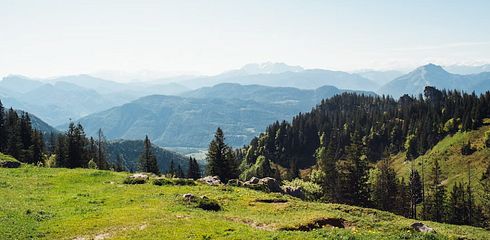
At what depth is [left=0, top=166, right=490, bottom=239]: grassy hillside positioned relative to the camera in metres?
31.8

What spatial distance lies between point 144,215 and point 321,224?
15.8 m

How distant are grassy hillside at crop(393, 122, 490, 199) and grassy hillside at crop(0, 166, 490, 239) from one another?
12092 centimetres

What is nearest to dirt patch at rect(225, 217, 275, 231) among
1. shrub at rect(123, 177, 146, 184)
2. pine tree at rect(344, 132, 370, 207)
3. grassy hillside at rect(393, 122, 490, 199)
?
shrub at rect(123, 177, 146, 184)

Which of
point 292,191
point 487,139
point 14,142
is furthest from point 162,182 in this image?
point 487,139

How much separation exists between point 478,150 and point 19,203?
17222 centimetres

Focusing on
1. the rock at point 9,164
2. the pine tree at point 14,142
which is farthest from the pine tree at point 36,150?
the rock at point 9,164

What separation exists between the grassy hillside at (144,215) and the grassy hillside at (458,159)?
121 metres

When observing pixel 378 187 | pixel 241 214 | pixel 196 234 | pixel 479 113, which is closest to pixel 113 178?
pixel 241 214

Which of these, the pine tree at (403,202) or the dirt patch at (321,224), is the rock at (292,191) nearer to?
the pine tree at (403,202)

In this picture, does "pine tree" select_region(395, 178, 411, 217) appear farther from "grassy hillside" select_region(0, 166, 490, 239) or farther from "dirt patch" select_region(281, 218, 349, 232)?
"dirt patch" select_region(281, 218, 349, 232)

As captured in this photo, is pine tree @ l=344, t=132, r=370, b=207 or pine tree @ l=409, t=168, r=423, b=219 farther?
pine tree @ l=409, t=168, r=423, b=219

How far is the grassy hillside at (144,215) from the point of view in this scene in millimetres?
31750

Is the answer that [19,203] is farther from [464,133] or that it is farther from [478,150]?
[464,133]

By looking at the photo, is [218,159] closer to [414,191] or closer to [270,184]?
[270,184]
